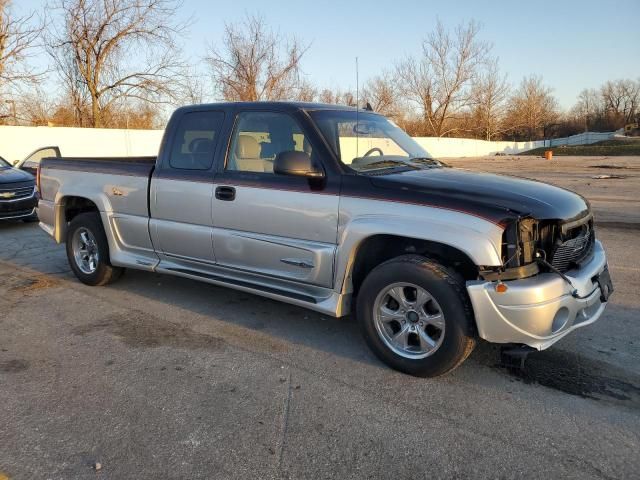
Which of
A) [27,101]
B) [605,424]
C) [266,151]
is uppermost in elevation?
[27,101]

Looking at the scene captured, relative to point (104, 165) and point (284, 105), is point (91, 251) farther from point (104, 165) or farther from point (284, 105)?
point (284, 105)

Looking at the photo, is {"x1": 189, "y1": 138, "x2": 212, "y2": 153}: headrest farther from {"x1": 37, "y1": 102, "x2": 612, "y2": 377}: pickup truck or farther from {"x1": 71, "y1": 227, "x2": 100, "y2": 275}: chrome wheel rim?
{"x1": 71, "y1": 227, "x2": 100, "y2": 275}: chrome wheel rim

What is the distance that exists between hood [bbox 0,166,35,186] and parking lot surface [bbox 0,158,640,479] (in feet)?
19.7

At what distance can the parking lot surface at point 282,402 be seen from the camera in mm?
2627

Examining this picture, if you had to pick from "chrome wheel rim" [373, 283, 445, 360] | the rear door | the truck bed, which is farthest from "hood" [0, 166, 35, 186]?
"chrome wheel rim" [373, 283, 445, 360]

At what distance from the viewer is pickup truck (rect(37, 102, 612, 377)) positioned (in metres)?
3.19

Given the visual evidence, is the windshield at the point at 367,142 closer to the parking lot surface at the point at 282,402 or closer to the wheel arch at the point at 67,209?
the parking lot surface at the point at 282,402

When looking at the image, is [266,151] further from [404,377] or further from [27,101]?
[27,101]

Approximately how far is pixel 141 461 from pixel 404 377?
1752 mm

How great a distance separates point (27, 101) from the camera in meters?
25.7

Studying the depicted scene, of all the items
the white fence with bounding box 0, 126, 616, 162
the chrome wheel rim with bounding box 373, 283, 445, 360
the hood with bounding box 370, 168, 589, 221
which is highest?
the white fence with bounding box 0, 126, 616, 162

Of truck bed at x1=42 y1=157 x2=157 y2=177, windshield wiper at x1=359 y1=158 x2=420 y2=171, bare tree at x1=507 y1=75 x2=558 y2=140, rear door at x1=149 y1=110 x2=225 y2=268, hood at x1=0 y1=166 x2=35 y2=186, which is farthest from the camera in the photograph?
bare tree at x1=507 y1=75 x2=558 y2=140

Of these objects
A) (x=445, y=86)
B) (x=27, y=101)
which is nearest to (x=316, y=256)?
(x=27, y=101)

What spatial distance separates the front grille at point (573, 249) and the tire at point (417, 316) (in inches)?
25.8
